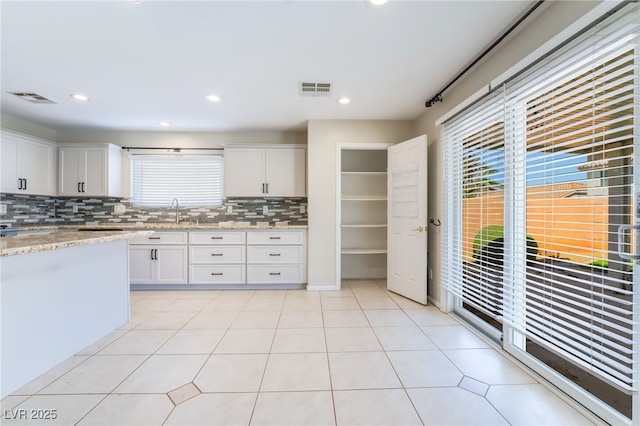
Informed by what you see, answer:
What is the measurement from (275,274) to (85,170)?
10.6 ft

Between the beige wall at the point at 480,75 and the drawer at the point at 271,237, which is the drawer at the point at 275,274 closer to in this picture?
the drawer at the point at 271,237

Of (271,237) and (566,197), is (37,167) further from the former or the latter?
(566,197)

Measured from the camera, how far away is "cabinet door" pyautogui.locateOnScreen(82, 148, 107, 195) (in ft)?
12.8

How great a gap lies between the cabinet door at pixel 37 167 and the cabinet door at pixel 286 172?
312 centimetres

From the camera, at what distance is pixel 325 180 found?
11.8 feet

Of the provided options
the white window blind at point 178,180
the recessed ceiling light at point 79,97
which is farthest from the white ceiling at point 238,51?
the white window blind at point 178,180

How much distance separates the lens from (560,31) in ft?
4.93

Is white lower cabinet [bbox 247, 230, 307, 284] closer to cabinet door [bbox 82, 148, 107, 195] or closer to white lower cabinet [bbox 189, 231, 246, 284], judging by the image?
white lower cabinet [bbox 189, 231, 246, 284]

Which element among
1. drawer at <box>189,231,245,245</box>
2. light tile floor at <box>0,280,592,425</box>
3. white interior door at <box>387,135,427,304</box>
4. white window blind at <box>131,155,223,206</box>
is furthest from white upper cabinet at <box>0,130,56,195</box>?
white interior door at <box>387,135,427,304</box>

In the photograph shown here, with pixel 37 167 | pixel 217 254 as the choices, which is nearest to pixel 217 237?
pixel 217 254

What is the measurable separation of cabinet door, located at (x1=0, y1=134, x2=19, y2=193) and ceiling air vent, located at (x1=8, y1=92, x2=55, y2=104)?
824 millimetres

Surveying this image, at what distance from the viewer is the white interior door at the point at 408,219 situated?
3029 millimetres

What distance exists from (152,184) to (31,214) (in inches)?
64.8

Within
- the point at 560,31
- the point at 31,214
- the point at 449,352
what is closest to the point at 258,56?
the point at 560,31
